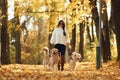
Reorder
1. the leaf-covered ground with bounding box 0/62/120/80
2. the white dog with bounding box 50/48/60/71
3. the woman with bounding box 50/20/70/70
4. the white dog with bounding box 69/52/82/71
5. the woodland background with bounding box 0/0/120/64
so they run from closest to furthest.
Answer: the leaf-covered ground with bounding box 0/62/120/80, the white dog with bounding box 50/48/60/71, the woman with bounding box 50/20/70/70, the white dog with bounding box 69/52/82/71, the woodland background with bounding box 0/0/120/64

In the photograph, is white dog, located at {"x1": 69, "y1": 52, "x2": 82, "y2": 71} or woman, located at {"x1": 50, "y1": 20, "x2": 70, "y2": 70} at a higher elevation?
woman, located at {"x1": 50, "y1": 20, "x2": 70, "y2": 70}

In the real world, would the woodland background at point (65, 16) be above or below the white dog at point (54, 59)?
above

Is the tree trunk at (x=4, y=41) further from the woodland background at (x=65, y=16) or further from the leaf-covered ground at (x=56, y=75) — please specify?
the leaf-covered ground at (x=56, y=75)

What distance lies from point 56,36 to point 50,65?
113 cm

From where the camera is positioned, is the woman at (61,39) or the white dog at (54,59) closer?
the white dog at (54,59)

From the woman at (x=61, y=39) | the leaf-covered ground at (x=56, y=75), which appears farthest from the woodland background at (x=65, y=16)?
the leaf-covered ground at (x=56, y=75)

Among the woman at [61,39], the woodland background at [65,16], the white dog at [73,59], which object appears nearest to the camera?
the woman at [61,39]

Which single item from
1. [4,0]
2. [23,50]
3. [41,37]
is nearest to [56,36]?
[4,0]

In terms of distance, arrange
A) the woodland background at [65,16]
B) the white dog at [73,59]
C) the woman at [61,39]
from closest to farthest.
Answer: the woman at [61,39], the white dog at [73,59], the woodland background at [65,16]

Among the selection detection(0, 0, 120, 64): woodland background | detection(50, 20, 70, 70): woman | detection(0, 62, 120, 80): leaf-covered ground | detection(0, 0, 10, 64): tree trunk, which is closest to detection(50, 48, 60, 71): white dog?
detection(50, 20, 70, 70): woman

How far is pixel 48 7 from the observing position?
3691 cm

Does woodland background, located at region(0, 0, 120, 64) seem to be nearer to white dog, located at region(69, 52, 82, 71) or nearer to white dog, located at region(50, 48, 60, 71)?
white dog, located at region(69, 52, 82, 71)

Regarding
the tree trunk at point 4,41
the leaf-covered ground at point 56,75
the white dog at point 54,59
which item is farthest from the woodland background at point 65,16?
the leaf-covered ground at point 56,75

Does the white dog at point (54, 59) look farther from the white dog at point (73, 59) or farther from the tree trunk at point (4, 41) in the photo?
the tree trunk at point (4, 41)
